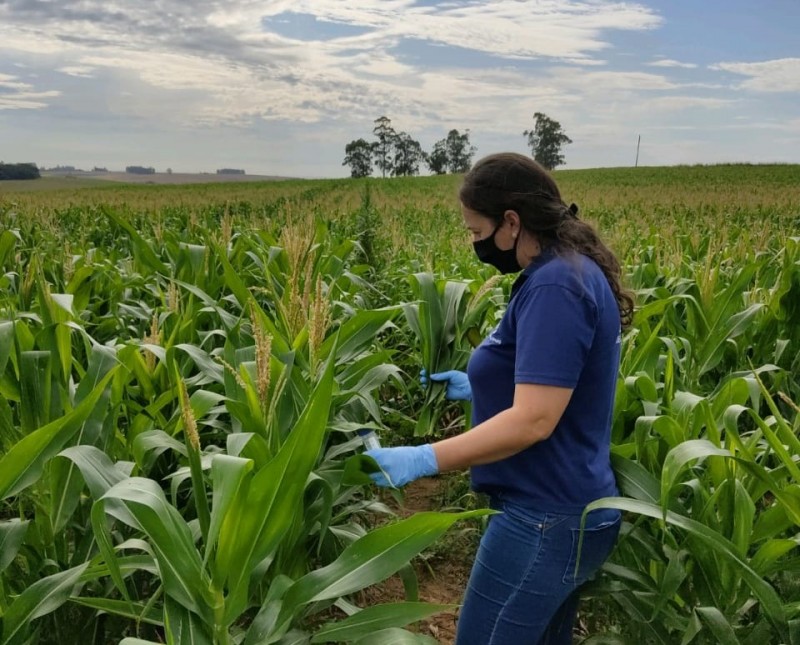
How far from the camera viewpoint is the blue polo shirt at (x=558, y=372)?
63.7 inches

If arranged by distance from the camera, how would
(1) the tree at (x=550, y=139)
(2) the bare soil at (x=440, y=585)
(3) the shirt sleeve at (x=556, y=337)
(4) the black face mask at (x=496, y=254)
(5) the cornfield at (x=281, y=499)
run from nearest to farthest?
(5) the cornfield at (x=281, y=499), (3) the shirt sleeve at (x=556, y=337), (4) the black face mask at (x=496, y=254), (2) the bare soil at (x=440, y=585), (1) the tree at (x=550, y=139)

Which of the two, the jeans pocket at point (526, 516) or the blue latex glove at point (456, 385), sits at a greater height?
the blue latex glove at point (456, 385)

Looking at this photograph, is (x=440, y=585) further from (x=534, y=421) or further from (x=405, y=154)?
(x=405, y=154)

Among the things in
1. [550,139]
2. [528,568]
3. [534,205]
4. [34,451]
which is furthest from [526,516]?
[550,139]

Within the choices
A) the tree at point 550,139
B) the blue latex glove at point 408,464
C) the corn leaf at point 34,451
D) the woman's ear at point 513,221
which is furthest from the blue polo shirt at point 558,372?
the tree at point 550,139

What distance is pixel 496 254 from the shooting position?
6.55 feet

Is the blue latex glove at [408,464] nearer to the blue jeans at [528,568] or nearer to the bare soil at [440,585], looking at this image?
the blue jeans at [528,568]

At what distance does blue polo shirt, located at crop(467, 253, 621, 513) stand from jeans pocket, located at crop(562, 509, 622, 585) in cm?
7

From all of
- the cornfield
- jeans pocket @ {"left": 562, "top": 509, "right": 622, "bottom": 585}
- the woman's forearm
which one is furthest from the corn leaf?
jeans pocket @ {"left": 562, "top": 509, "right": 622, "bottom": 585}

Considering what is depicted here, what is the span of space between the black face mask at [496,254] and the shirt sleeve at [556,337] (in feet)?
1.07

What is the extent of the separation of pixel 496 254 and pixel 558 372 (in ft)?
1.71

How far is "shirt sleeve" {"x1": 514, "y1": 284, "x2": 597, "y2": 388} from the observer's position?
5.26 feet

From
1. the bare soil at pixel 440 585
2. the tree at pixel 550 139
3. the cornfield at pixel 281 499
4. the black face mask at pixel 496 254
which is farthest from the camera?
the tree at pixel 550 139

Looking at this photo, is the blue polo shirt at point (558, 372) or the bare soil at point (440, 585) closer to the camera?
the blue polo shirt at point (558, 372)
